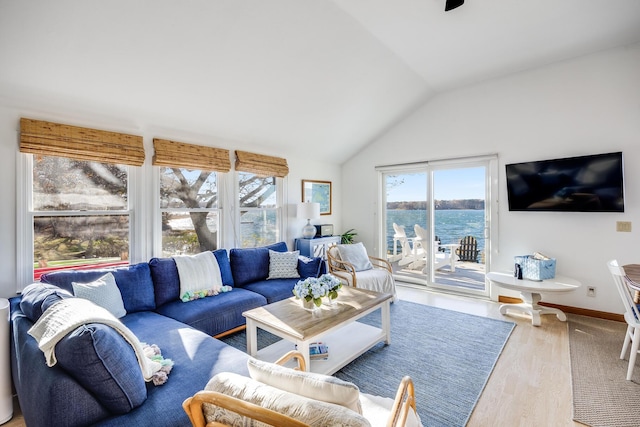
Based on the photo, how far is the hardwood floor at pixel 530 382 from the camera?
1.93 m

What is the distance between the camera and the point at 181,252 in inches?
147

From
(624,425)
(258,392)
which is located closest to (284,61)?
(258,392)

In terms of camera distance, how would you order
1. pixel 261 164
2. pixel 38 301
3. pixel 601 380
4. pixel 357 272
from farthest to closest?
pixel 261 164 < pixel 357 272 < pixel 601 380 < pixel 38 301

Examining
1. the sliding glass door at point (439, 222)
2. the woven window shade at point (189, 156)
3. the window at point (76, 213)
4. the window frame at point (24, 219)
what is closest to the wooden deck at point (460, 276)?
the sliding glass door at point (439, 222)

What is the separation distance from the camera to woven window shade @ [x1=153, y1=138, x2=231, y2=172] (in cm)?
340

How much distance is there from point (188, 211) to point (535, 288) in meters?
4.22

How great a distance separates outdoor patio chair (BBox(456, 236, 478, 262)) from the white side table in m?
0.90

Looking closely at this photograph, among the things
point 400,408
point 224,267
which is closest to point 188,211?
point 224,267

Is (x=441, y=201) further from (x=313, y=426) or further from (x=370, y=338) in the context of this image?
(x=313, y=426)

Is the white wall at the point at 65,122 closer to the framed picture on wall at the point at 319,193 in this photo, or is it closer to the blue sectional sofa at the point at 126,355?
the blue sectional sofa at the point at 126,355

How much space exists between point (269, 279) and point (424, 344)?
1.95 m

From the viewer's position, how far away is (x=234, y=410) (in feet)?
3.08

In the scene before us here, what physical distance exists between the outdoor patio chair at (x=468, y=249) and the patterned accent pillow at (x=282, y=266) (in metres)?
2.71

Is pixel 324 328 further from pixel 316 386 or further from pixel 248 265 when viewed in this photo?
pixel 248 265
